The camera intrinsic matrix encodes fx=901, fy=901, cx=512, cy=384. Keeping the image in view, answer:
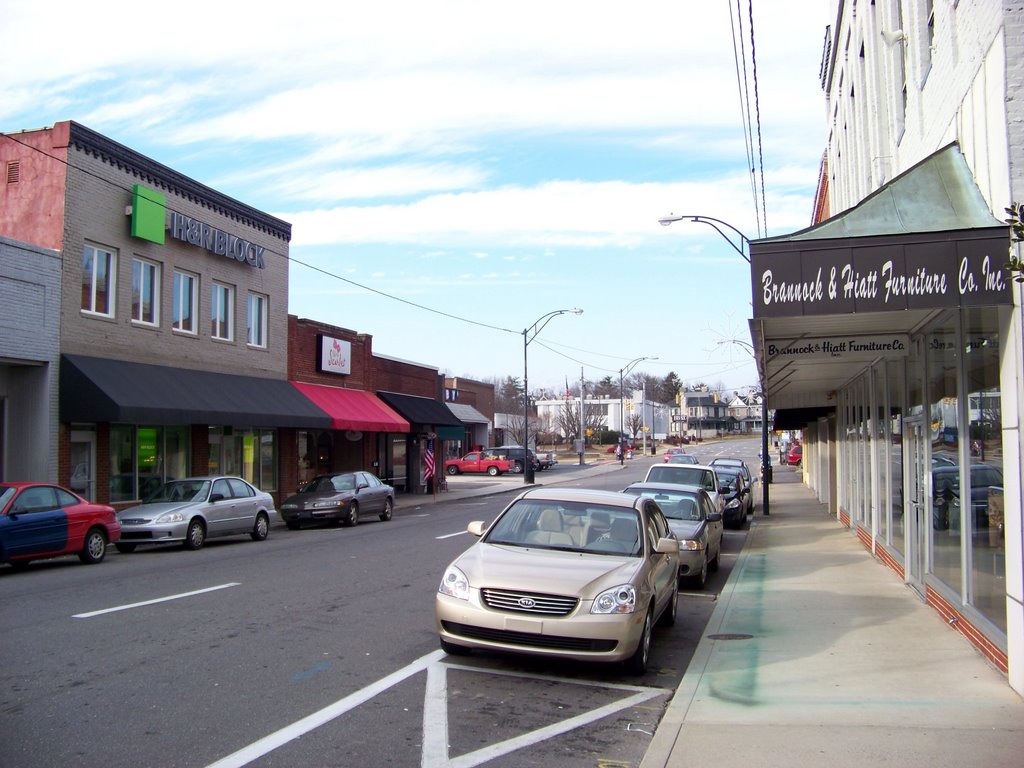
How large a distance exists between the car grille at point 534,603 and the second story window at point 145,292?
56.9 feet

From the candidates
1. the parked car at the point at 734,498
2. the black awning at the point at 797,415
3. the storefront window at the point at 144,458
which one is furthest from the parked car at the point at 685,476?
the storefront window at the point at 144,458

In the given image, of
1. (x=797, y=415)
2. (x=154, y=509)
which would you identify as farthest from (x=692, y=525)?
(x=797, y=415)

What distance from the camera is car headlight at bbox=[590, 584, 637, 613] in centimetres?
698

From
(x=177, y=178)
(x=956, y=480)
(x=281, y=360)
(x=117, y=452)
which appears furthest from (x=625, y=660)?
(x=281, y=360)

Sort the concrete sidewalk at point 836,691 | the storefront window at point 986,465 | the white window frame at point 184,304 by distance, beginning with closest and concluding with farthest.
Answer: the concrete sidewalk at point 836,691 → the storefront window at point 986,465 → the white window frame at point 184,304

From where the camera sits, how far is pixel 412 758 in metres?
5.29

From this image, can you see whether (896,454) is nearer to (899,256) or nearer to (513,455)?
(899,256)

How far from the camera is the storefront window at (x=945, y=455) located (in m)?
8.30

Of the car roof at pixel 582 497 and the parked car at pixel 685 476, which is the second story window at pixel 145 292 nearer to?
the parked car at pixel 685 476

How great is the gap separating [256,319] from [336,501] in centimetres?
722

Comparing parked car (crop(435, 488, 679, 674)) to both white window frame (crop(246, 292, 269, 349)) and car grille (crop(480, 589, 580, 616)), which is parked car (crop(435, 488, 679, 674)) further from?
white window frame (crop(246, 292, 269, 349))

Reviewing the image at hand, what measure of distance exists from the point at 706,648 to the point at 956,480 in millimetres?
2795

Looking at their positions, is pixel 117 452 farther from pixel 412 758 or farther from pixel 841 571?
pixel 412 758

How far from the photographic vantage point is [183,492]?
1827cm
